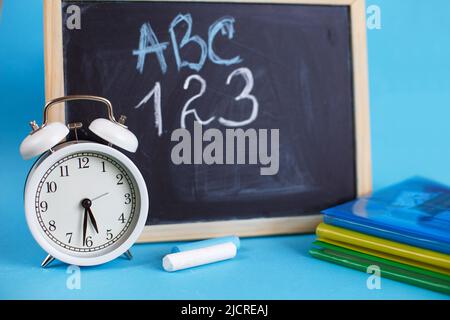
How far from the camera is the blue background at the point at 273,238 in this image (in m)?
1.14

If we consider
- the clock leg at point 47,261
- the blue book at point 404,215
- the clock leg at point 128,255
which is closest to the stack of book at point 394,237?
the blue book at point 404,215

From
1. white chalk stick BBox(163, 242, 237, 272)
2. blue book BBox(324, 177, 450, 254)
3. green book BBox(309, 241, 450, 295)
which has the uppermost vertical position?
blue book BBox(324, 177, 450, 254)

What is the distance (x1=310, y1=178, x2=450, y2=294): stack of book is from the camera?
116 cm

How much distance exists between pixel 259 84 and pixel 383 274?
480 mm

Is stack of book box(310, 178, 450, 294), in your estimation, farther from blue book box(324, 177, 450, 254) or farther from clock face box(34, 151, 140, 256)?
clock face box(34, 151, 140, 256)

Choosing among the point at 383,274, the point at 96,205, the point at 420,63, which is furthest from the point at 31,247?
the point at 420,63

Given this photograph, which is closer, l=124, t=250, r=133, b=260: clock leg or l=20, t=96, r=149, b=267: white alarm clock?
l=20, t=96, r=149, b=267: white alarm clock

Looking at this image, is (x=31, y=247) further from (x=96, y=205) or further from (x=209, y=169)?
(x=209, y=169)

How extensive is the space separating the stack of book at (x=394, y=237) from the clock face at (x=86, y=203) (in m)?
0.39

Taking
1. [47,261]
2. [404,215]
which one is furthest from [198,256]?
[404,215]

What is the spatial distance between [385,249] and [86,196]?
569 mm

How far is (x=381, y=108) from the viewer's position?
1714mm

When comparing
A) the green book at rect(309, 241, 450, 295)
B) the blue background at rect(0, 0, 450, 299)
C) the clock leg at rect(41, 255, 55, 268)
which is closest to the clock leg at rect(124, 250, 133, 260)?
the blue background at rect(0, 0, 450, 299)

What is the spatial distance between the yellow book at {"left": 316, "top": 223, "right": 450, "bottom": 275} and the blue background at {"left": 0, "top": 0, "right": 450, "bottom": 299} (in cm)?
5
